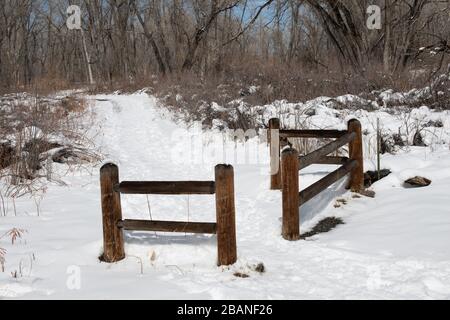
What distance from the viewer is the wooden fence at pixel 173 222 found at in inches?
156

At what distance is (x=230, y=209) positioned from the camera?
400 cm

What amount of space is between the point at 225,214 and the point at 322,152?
6.91 feet

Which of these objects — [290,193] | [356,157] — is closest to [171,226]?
[290,193]

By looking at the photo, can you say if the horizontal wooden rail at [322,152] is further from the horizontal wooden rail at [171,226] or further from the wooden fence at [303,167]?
the horizontal wooden rail at [171,226]

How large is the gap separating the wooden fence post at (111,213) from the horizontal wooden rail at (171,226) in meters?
0.07

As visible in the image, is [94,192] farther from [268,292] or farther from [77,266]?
[268,292]

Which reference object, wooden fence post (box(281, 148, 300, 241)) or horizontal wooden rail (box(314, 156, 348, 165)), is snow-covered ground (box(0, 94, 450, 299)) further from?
horizontal wooden rail (box(314, 156, 348, 165))

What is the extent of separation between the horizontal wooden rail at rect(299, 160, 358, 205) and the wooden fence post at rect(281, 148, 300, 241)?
0.16 meters

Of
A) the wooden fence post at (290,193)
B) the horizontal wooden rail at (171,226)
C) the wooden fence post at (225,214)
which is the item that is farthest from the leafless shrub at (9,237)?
the wooden fence post at (290,193)

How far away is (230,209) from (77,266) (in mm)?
1357

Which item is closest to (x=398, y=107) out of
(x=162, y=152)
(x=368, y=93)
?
(x=368, y=93)

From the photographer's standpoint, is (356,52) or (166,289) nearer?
(166,289)
